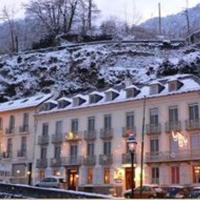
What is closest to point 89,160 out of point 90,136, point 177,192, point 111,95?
point 90,136

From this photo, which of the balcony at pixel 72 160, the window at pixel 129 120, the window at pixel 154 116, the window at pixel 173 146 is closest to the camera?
the window at pixel 173 146

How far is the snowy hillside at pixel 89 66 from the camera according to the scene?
61.0 m

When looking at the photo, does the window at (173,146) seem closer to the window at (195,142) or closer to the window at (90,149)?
the window at (195,142)

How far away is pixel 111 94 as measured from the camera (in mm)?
45094

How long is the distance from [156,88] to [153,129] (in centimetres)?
361

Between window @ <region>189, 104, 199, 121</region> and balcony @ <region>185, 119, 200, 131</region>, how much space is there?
0.29 m

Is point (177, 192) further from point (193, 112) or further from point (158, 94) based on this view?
point (158, 94)

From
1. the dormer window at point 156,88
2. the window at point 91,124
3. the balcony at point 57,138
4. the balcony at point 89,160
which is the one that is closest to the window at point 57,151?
the balcony at point 57,138

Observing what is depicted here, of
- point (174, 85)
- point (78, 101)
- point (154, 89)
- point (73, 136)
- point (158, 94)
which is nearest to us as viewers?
point (174, 85)

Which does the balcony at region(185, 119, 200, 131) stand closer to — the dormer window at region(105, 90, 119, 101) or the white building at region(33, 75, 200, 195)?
the white building at region(33, 75, 200, 195)

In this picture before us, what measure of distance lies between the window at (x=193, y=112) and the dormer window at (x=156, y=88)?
11.5 ft

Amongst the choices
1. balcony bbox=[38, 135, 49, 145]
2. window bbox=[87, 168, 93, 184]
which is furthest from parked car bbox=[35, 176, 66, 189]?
balcony bbox=[38, 135, 49, 145]

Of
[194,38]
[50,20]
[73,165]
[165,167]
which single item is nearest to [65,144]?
[73,165]

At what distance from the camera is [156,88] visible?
42.6m
